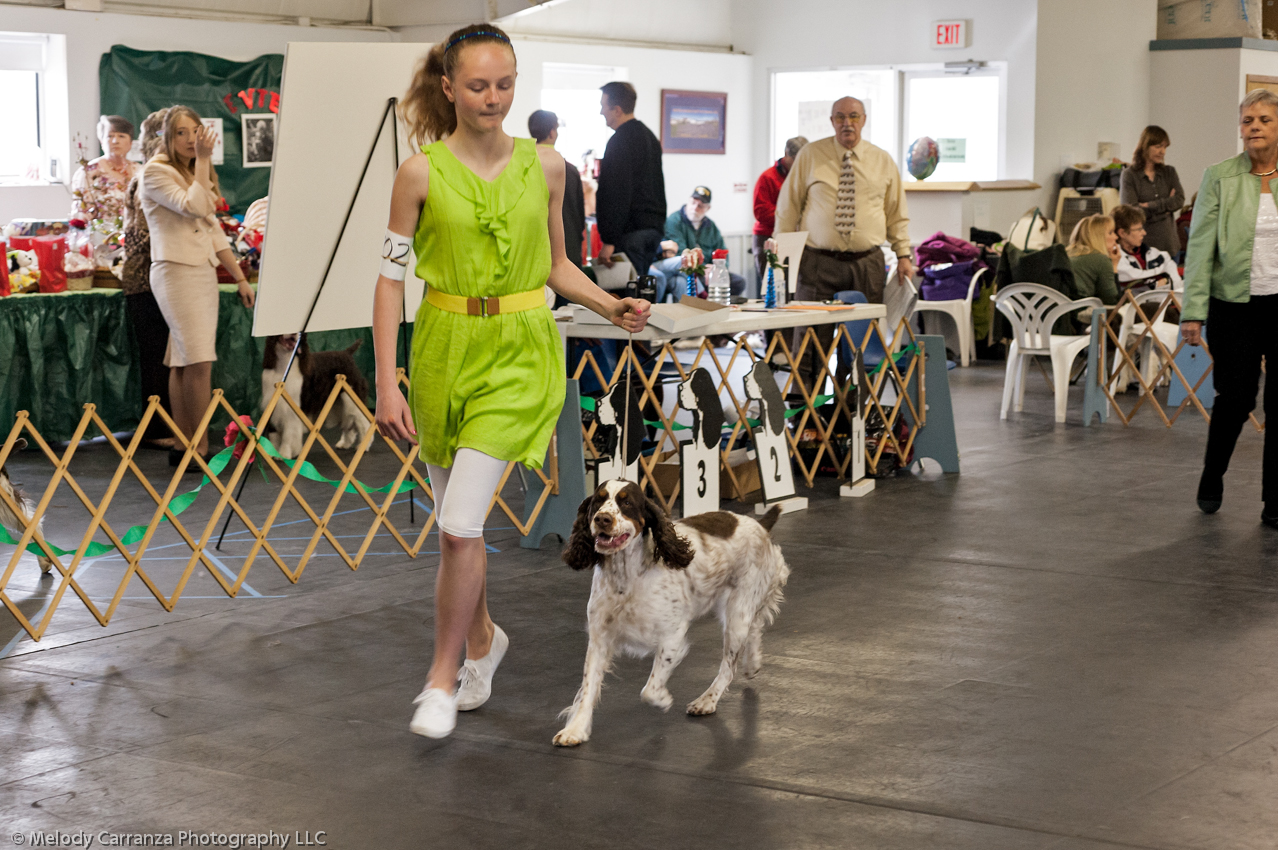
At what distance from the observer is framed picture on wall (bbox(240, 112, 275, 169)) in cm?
1030

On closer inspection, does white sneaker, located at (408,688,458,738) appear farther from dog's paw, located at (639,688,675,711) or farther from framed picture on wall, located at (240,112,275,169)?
framed picture on wall, located at (240,112,275,169)

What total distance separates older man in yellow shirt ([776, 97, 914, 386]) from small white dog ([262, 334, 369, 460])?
7.26ft

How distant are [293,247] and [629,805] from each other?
295 centimetres

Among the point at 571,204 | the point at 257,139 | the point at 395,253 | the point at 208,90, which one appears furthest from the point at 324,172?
the point at 257,139

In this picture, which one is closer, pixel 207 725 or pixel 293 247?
pixel 207 725

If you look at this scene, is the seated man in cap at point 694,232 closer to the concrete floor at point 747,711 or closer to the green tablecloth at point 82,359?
the green tablecloth at point 82,359

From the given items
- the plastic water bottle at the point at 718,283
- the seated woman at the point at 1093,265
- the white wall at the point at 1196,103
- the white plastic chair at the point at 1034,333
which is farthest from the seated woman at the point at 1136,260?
the white wall at the point at 1196,103

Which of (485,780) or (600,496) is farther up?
(600,496)

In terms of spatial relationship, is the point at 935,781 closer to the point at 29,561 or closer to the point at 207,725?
the point at 207,725

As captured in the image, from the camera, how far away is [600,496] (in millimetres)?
2965

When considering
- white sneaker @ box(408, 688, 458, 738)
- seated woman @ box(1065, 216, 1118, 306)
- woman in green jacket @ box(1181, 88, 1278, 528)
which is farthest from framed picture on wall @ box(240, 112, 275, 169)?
white sneaker @ box(408, 688, 458, 738)

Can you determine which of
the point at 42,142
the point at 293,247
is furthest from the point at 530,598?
the point at 42,142

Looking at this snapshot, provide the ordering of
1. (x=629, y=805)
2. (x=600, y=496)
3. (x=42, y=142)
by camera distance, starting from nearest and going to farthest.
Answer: (x=629, y=805) < (x=600, y=496) < (x=42, y=142)

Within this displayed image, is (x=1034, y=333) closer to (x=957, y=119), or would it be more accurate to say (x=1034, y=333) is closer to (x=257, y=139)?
(x=957, y=119)
